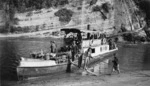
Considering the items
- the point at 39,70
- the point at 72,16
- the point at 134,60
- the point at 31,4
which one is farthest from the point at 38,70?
the point at 72,16

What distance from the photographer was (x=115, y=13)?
307 feet

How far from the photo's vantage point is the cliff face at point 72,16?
3219 inches

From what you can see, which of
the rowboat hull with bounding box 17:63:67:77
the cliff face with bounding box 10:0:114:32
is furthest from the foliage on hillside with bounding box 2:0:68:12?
the rowboat hull with bounding box 17:63:67:77

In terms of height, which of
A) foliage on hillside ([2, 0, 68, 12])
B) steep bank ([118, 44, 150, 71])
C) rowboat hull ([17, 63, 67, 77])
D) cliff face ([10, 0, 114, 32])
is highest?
foliage on hillside ([2, 0, 68, 12])

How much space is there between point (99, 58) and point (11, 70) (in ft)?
54.3

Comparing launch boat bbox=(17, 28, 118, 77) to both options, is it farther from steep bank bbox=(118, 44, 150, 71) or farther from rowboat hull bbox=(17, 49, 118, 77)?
steep bank bbox=(118, 44, 150, 71)

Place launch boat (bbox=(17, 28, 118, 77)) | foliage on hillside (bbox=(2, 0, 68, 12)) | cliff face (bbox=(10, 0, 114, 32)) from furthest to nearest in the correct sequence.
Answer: foliage on hillside (bbox=(2, 0, 68, 12)), cliff face (bbox=(10, 0, 114, 32)), launch boat (bbox=(17, 28, 118, 77))

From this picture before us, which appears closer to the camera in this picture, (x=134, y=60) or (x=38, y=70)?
(x=38, y=70)

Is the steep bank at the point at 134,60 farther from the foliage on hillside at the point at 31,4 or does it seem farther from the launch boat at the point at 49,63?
the foliage on hillside at the point at 31,4

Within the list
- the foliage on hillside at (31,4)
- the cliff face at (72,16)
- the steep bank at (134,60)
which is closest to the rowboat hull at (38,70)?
the steep bank at (134,60)

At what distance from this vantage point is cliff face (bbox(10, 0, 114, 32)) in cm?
8175

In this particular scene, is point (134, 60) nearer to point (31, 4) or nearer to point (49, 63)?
point (49, 63)

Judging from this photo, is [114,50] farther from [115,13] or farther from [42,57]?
[115,13]

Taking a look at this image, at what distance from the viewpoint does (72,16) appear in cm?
8812
